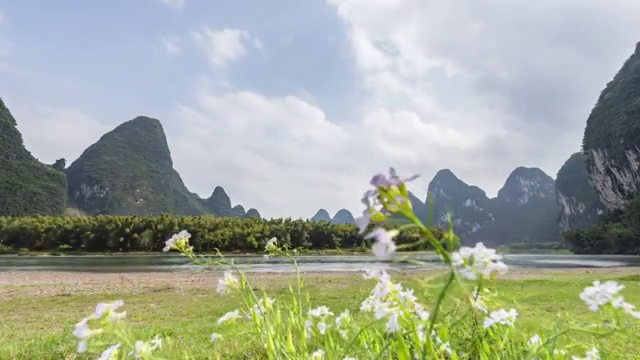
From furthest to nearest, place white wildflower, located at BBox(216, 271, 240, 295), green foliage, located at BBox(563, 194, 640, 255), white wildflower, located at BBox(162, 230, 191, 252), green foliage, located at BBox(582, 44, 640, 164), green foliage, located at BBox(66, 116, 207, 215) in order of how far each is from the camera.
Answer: green foliage, located at BBox(66, 116, 207, 215) → green foliage, located at BBox(582, 44, 640, 164) → green foliage, located at BBox(563, 194, 640, 255) → white wildflower, located at BBox(162, 230, 191, 252) → white wildflower, located at BBox(216, 271, 240, 295)

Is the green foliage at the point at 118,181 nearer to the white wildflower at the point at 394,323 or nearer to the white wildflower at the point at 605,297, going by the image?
the white wildflower at the point at 394,323

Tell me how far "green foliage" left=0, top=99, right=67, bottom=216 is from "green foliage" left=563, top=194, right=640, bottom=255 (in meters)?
121

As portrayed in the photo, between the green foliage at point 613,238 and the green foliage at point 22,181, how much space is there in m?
121

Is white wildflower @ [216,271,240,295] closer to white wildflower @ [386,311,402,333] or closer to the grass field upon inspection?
the grass field

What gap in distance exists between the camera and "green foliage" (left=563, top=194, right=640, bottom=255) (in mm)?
76375

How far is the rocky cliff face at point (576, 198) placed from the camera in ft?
431

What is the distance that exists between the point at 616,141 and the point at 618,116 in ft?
24.5

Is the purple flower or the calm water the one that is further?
the calm water

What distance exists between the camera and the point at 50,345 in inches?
223

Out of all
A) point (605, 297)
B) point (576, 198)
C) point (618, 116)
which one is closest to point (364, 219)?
point (605, 297)

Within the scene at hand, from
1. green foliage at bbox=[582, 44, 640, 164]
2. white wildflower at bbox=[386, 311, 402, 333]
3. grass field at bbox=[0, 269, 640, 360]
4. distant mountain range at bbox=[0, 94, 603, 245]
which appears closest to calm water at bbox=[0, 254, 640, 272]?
grass field at bbox=[0, 269, 640, 360]

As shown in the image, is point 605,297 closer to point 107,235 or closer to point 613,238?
point 107,235

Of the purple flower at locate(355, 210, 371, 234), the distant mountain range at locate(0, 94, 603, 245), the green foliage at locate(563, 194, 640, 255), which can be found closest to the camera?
the purple flower at locate(355, 210, 371, 234)

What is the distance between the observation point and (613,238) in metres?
77.3
